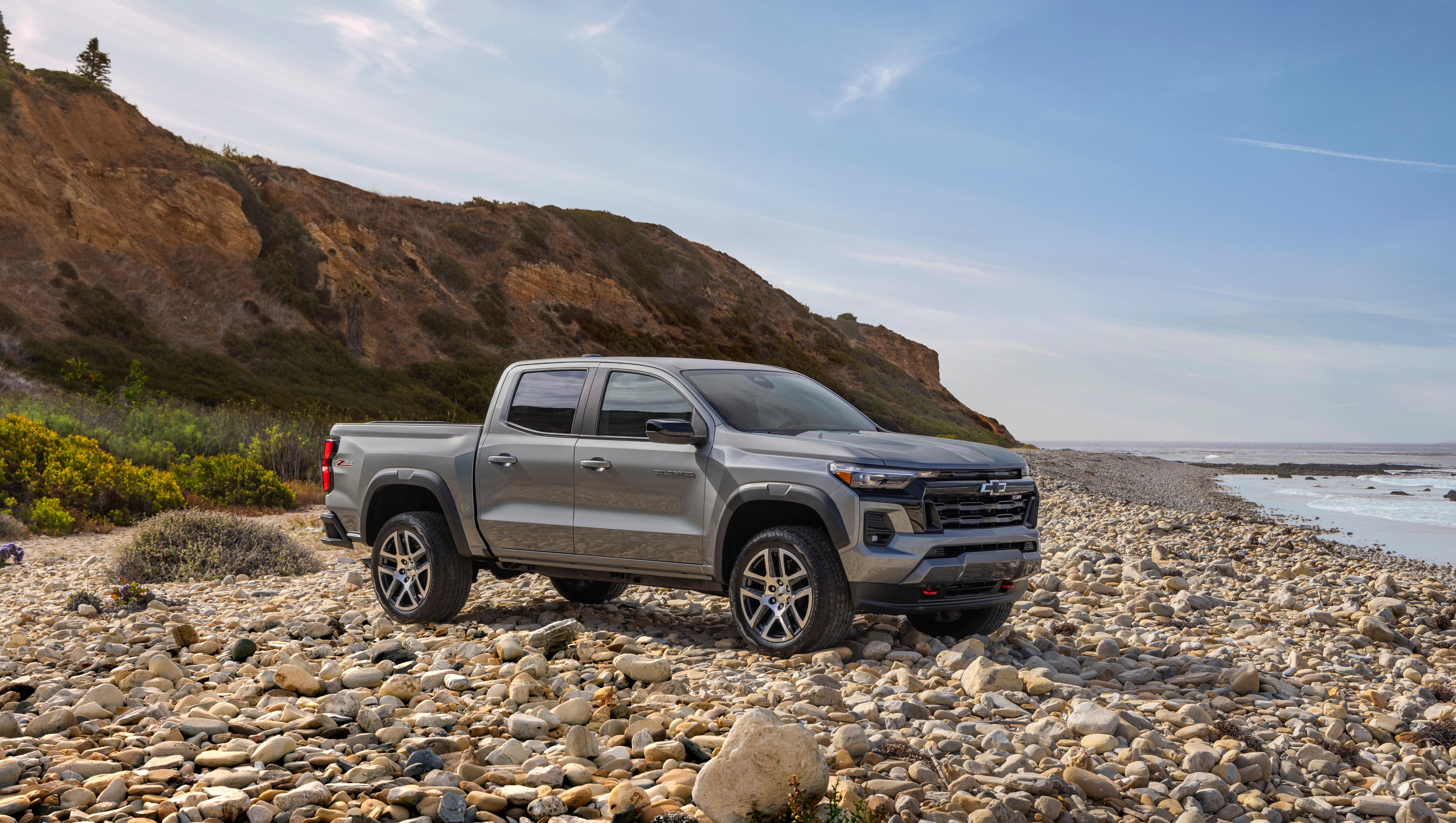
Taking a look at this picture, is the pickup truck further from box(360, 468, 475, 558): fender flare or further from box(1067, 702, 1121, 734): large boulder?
box(1067, 702, 1121, 734): large boulder

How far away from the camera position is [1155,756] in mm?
4746

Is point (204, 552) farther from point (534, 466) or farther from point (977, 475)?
point (977, 475)

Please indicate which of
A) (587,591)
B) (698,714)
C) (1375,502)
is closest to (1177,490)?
(1375,502)

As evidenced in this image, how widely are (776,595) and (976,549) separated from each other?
129cm

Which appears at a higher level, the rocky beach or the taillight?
the taillight

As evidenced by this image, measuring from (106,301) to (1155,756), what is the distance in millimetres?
36761

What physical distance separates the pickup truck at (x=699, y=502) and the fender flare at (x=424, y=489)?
0.02m

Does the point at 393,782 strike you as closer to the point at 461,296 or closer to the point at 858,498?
the point at 858,498

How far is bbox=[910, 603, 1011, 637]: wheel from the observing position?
6926mm

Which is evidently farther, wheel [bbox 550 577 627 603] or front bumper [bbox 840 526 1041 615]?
wheel [bbox 550 577 627 603]

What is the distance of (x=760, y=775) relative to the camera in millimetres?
3865

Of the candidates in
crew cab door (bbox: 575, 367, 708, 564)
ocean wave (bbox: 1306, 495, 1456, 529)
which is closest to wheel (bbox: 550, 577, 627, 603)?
crew cab door (bbox: 575, 367, 708, 564)

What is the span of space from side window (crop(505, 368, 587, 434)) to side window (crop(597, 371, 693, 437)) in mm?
260

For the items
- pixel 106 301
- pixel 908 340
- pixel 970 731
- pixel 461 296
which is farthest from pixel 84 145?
pixel 908 340
